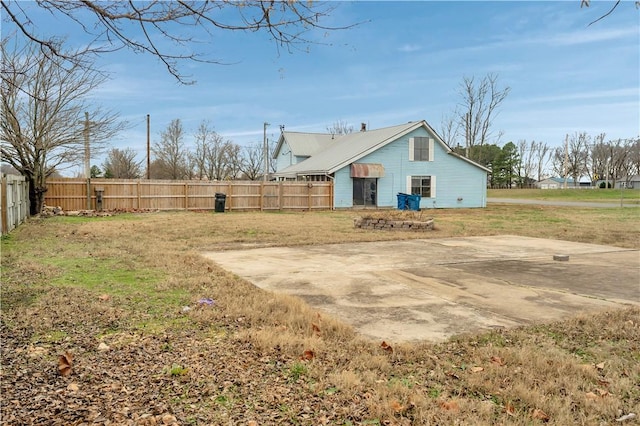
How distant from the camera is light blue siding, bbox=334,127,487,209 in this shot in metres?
26.5

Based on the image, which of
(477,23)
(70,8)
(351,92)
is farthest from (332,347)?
(351,92)

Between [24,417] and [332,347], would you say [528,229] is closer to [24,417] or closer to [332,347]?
[332,347]

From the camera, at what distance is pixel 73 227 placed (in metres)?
13.5

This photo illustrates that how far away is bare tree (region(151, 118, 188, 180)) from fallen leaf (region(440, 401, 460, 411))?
43.7 metres

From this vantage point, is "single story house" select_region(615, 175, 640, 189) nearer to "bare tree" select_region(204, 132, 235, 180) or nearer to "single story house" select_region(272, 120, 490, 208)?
"single story house" select_region(272, 120, 490, 208)

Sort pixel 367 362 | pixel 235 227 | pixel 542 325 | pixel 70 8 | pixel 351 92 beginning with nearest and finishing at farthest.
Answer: pixel 70 8 < pixel 367 362 < pixel 542 325 < pixel 235 227 < pixel 351 92

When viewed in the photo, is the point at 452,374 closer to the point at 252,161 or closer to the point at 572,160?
the point at 252,161

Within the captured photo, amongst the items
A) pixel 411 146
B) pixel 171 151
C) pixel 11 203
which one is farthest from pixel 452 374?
pixel 171 151

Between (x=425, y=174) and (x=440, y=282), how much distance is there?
2186 centimetres

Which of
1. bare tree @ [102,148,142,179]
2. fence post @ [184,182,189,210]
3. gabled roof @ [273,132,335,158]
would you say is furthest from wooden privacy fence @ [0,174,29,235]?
bare tree @ [102,148,142,179]

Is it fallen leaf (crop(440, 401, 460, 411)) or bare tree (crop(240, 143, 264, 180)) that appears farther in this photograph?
bare tree (crop(240, 143, 264, 180))

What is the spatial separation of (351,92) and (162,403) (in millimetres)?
26438

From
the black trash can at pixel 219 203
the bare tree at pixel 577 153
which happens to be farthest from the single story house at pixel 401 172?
the bare tree at pixel 577 153

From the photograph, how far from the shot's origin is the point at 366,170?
26094mm
